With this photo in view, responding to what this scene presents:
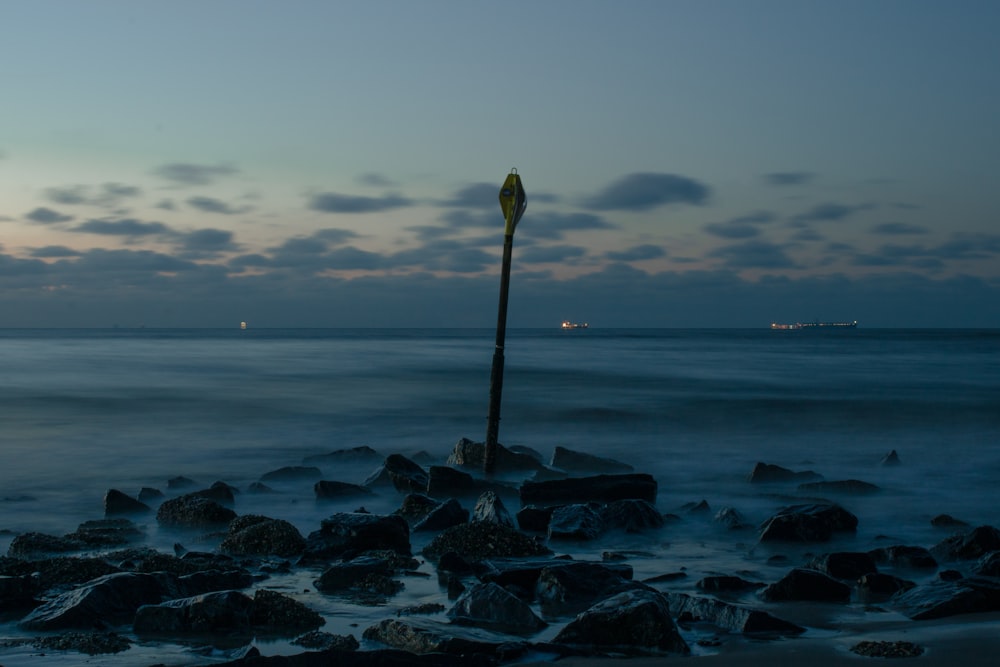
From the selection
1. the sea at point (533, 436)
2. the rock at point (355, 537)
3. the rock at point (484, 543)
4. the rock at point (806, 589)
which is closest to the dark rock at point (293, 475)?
the sea at point (533, 436)

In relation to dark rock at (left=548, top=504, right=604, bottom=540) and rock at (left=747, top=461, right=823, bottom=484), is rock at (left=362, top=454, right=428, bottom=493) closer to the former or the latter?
dark rock at (left=548, top=504, right=604, bottom=540)

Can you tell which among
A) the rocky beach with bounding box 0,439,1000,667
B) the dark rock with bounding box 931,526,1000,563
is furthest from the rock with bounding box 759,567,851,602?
the dark rock with bounding box 931,526,1000,563

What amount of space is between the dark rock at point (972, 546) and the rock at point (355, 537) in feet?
14.2

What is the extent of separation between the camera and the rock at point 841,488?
11180 mm

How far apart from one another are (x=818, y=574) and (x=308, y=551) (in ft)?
12.4

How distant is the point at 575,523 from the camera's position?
8.39 meters

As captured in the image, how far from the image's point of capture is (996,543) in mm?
7488

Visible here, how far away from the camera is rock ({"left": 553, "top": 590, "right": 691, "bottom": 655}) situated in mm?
4980

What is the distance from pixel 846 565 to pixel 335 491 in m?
5.87

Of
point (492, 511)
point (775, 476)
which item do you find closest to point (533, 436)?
point (775, 476)

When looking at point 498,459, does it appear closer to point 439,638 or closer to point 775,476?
point 775,476

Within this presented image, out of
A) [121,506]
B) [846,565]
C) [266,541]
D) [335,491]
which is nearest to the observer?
[846,565]

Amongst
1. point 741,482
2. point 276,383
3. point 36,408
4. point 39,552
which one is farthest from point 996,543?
point 276,383

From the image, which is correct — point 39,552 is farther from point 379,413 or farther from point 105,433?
point 379,413
